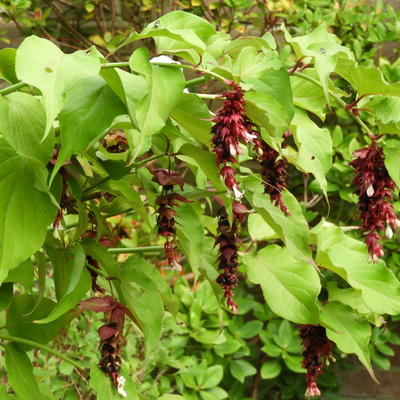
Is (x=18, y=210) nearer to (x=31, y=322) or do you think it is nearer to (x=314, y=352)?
(x=31, y=322)

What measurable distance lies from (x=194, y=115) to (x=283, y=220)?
187 mm

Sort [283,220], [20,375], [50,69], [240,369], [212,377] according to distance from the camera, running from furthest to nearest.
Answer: [240,369] → [212,377] → [20,375] → [283,220] → [50,69]

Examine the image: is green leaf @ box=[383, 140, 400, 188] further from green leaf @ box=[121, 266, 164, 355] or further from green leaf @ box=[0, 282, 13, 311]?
green leaf @ box=[0, 282, 13, 311]

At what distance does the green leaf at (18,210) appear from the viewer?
72cm

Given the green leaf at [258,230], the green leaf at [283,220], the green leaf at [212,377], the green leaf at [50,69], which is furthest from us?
the green leaf at [212,377]

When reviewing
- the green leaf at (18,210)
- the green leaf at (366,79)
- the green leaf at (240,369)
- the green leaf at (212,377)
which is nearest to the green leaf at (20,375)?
the green leaf at (18,210)

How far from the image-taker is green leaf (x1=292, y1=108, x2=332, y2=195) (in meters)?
0.77

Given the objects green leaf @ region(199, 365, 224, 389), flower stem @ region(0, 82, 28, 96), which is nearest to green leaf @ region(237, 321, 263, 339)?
green leaf @ region(199, 365, 224, 389)

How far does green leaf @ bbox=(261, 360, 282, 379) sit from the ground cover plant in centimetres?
155

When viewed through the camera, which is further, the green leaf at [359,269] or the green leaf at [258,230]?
the green leaf at [258,230]

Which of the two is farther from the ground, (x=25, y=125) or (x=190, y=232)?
(x=25, y=125)

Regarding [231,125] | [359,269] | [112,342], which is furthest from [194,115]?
[359,269]

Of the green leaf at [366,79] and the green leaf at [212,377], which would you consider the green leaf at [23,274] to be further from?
the green leaf at [212,377]

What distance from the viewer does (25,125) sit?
68 cm
